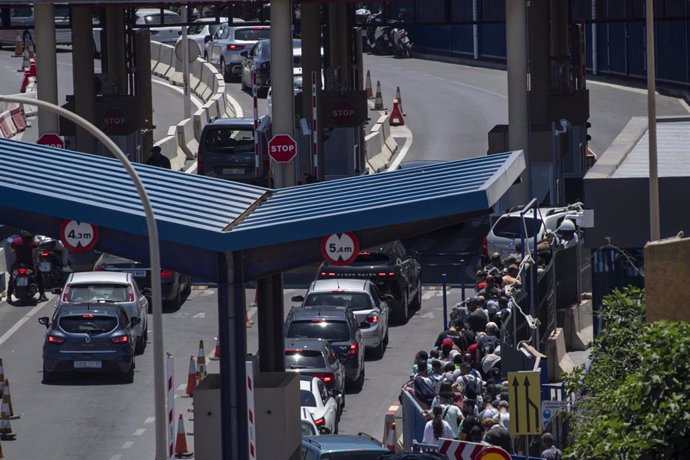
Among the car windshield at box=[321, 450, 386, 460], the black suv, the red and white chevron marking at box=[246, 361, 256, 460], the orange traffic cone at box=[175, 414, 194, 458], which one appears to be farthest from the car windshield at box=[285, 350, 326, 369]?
the red and white chevron marking at box=[246, 361, 256, 460]

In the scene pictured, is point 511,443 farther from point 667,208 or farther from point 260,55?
point 260,55

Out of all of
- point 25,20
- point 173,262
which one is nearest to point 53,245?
point 173,262

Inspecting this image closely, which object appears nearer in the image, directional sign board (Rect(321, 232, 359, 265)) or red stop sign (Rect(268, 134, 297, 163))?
directional sign board (Rect(321, 232, 359, 265))

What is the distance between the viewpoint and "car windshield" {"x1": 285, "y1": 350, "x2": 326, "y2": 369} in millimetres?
27938

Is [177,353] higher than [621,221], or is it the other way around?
[621,221]

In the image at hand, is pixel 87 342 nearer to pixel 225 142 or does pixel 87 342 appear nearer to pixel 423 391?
pixel 423 391

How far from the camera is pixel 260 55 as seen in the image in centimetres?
6116

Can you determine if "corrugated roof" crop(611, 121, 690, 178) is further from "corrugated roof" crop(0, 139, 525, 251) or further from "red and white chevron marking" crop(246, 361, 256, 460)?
"red and white chevron marking" crop(246, 361, 256, 460)

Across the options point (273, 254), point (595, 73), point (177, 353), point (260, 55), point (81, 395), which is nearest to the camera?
point (273, 254)

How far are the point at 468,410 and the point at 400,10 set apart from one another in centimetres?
5144

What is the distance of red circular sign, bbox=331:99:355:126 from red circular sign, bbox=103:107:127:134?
6.04 metres

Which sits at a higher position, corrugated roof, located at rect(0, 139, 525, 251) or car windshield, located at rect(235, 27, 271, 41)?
car windshield, located at rect(235, 27, 271, 41)

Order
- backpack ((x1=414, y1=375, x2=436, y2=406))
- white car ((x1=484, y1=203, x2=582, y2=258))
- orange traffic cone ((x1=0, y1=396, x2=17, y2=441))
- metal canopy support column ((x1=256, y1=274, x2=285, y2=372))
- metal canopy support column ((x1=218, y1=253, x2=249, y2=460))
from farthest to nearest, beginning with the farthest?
white car ((x1=484, y1=203, x2=582, y2=258)) → orange traffic cone ((x1=0, y1=396, x2=17, y2=441)) → backpack ((x1=414, y1=375, x2=436, y2=406)) → metal canopy support column ((x1=256, y1=274, x2=285, y2=372)) → metal canopy support column ((x1=218, y1=253, x2=249, y2=460))

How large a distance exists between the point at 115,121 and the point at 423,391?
2222cm
